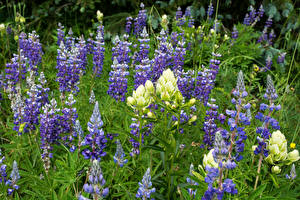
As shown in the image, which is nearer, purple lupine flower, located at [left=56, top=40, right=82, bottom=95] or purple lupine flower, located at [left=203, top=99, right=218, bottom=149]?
purple lupine flower, located at [left=203, top=99, right=218, bottom=149]

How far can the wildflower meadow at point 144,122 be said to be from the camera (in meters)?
1.87

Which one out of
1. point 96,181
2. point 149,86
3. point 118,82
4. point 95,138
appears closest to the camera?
point 96,181

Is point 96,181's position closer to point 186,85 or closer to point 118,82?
point 118,82

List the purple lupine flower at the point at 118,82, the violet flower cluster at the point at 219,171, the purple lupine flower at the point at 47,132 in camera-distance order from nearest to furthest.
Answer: the violet flower cluster at the point at 219,171 < the purple lupine flower at the point at 47,132 < the purple lupine flower at the point at 118,82

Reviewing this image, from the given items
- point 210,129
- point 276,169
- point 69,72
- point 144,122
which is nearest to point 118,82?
point 69,72

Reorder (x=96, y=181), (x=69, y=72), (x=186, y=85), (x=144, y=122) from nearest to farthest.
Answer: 1. (x=96, y=181)
2. (x=144, y=122)
3. (x=186, y=85)
4. (x=69, y=72)

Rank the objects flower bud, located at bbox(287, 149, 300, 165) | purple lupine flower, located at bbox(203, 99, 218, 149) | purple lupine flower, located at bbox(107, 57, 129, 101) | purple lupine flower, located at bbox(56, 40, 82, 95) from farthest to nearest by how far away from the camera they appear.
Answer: purple lupine flower, located at bbox(56, 40, 82, 95) < purple lupine flower, located at bbox(107, 57, 129, 101) < purple lupine flower, located at bbox(203, 99, 218, 149) < flower bud, located at bbox(287, 149, 300, 165)

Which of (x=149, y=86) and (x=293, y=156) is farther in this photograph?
(x=149, y=86)

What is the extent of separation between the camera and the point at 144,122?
2.48 meters

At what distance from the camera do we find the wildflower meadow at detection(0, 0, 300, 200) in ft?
6.13

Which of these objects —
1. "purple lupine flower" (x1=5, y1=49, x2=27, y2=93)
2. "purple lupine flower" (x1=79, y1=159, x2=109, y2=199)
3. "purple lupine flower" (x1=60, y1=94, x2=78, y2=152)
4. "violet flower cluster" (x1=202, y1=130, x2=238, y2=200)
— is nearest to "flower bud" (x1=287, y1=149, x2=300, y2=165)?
"violet flower cluster" (x1=202, y1=130, x2=238, y2=200)

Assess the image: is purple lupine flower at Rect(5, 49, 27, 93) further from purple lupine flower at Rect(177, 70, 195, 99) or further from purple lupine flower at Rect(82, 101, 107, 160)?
purple lupine flower at Rect(82, 101, 107, 160)

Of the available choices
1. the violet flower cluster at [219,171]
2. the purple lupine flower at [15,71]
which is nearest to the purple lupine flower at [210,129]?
the violet flower cluster at [219,171]

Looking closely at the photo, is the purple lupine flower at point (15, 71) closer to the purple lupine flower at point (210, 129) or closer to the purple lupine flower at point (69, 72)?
the purple lupine flower at point (69, 72)
